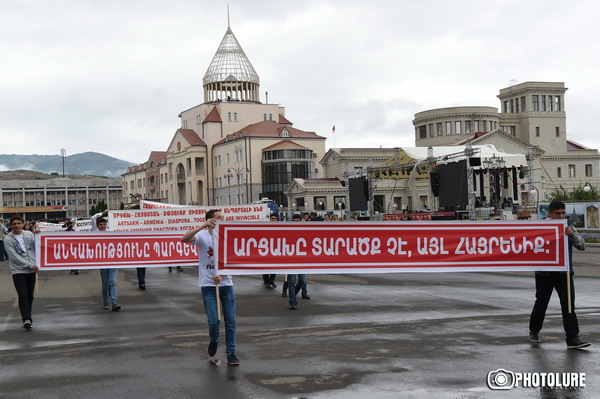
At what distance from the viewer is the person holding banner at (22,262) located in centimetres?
1209

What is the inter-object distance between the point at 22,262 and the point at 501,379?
8.31 metres

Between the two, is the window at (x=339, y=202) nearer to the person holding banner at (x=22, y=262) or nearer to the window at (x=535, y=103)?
Answer: the window at (x=535, y=103)

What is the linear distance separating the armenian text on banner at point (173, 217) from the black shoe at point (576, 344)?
13.4 m

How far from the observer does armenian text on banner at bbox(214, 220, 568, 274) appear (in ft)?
34.2

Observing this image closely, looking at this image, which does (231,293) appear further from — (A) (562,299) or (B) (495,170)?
(B) (495,170)

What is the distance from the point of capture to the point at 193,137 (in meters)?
118

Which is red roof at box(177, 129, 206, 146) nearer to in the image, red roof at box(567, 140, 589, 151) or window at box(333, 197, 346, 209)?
window at box(333, 197, 346, 209)

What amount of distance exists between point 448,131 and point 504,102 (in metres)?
16.4


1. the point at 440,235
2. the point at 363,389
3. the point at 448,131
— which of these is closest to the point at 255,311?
the point at 440,235

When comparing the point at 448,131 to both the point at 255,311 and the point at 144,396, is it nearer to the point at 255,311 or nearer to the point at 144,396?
the point at 255,311

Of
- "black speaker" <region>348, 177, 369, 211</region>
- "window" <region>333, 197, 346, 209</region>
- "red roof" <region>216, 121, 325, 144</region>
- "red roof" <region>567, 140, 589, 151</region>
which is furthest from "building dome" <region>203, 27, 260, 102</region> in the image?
"black speaker" <region>348, 177, 369, 211</region>

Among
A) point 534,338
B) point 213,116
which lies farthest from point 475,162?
point 213,116

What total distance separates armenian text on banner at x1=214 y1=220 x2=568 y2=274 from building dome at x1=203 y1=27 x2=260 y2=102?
107876 millimetres

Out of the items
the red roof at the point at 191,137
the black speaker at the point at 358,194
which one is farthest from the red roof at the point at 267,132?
the black speaker at the point at 358,194
